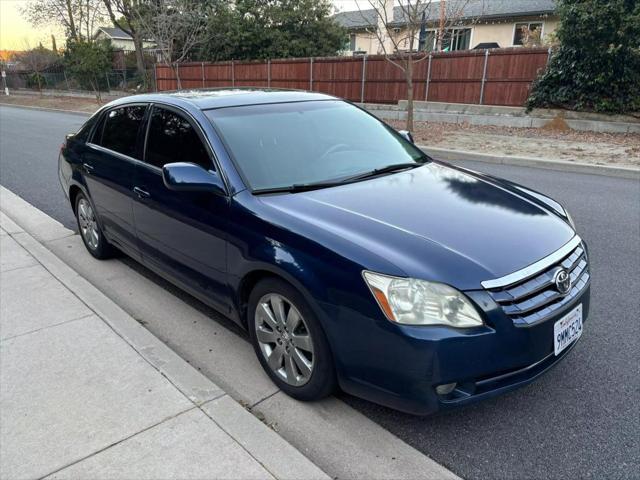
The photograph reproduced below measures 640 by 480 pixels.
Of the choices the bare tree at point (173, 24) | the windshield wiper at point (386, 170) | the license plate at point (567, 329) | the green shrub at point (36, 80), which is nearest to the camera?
the license plate at point (567, 329)

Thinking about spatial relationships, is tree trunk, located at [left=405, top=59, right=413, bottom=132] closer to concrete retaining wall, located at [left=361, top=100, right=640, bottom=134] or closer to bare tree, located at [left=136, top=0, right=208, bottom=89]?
concrete retaining wall, located at [left=361, top=100, right=640, bottom=134]

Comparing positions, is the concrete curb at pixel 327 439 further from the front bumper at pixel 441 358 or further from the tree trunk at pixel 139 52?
the tree trunk at pixel 139 52

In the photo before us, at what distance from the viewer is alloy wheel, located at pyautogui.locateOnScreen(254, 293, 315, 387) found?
266cm

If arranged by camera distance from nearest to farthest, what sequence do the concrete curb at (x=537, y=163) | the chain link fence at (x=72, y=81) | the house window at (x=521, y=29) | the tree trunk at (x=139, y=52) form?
the concrete curb at (x=537, y=163)
the house window at (x=521, y=29)
the tree trunk at (x=139, y=52)
the chain link fence at (x=72, y=81)

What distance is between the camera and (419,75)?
60.6ft

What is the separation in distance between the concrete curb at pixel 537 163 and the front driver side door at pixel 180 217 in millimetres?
8546

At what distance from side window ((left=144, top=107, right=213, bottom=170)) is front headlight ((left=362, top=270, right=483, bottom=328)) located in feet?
5.03

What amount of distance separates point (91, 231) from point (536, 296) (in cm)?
416

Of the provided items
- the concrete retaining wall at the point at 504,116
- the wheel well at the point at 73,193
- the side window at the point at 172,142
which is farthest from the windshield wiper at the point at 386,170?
the concrete retaining wall at the point at 504,116

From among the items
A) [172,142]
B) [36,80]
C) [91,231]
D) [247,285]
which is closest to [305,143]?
[172,142]

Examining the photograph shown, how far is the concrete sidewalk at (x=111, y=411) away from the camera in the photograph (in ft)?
7.50

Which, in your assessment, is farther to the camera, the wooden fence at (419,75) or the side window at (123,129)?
the wooden fence at (419,75)

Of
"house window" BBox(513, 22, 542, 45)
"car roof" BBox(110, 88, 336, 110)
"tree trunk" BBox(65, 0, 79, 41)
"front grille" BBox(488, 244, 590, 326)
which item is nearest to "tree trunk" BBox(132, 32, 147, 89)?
"tree trunk" BBox(65, 0, 79, 41)

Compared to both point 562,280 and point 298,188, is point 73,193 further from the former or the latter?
point 562,280
